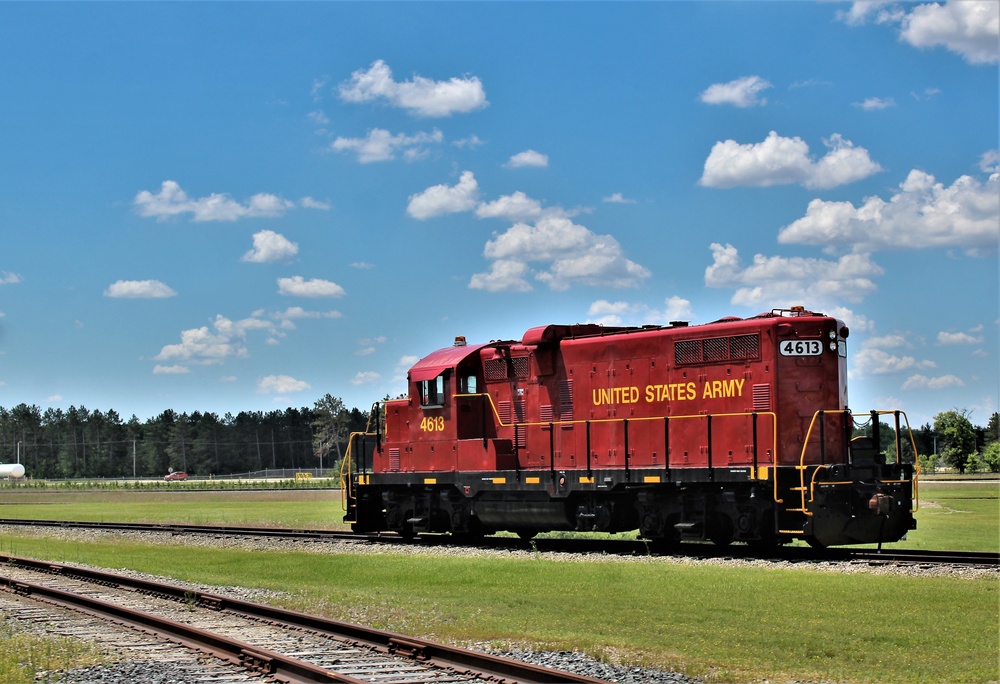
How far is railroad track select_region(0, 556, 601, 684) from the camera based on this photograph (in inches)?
378

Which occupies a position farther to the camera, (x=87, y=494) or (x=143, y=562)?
(x=87, y=494)

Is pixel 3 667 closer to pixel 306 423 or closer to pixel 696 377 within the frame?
pixel 696 377

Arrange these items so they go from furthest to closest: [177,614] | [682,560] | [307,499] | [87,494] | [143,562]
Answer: [87,494] < [307,499] < [143,562] < [682,560] < [177,614]

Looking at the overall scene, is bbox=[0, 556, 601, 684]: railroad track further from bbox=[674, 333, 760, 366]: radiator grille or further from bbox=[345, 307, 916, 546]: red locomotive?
bbox=[674, 333, 760, 366]: radiator grille

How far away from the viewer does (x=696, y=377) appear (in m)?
20.6

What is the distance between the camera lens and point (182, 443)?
14162cm

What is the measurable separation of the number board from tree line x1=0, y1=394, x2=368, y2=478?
11499 centimetres

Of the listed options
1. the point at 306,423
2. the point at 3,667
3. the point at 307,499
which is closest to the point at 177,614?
the point at 3,667

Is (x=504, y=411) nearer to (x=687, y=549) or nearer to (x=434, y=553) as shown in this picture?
(x=434, y=553)

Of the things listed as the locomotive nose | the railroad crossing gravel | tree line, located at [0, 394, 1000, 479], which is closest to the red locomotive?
the locomotive nose

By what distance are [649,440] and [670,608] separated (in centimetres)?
789

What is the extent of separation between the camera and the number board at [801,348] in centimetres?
1956

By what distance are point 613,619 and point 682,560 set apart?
6.47 metres

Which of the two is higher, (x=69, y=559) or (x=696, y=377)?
(x=696, y=377)
